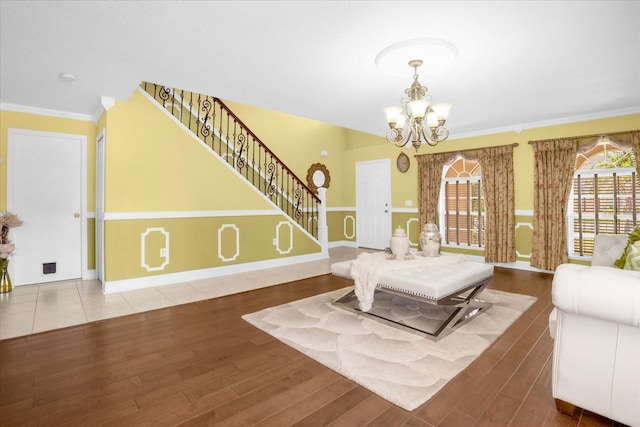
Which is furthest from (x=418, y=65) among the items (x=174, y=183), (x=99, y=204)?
(x=99, y=204)

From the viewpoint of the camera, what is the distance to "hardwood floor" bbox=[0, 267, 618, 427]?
1755 millimetres

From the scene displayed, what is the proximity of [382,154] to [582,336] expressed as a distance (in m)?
6.53

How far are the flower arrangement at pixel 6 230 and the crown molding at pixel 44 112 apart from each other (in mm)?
1474

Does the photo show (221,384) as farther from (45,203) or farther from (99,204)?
(45,203)

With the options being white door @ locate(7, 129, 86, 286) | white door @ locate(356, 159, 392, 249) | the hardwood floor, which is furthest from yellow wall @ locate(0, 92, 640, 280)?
the hardwood floor

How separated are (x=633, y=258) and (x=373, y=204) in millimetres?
6041

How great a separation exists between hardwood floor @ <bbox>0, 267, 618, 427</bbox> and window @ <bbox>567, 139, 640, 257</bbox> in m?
3.20

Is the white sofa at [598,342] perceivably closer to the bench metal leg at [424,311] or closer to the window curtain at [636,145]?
the bench metal leg at [424,311]

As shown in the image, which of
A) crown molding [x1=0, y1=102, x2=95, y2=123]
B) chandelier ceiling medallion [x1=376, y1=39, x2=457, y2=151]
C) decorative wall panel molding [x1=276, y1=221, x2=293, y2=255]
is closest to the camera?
chandelier ceiling medallion [x1=376, y1=39, x2=457, y2=151]

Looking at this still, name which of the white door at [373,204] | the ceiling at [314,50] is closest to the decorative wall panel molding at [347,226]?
the white door at [373,204]

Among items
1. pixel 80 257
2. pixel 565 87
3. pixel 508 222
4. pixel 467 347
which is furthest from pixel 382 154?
pixel 80 257

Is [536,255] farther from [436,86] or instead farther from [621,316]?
[621,316]

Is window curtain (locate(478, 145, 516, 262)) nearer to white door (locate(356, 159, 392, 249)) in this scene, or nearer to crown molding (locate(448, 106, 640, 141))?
crown molding (locate(448, 106, 640, 141))

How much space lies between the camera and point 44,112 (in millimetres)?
4578
